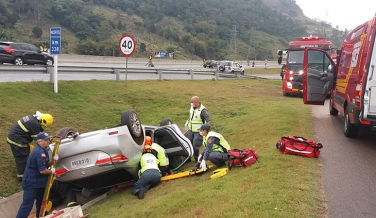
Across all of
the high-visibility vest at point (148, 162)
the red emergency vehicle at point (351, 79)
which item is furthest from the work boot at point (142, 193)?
the red emergency vehicle at point (351, 79)

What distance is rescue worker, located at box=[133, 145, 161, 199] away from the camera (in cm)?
633

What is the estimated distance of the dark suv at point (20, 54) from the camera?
1961 cm

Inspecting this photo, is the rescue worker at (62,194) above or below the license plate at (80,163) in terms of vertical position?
below

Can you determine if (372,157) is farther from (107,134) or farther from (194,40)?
(194,40)

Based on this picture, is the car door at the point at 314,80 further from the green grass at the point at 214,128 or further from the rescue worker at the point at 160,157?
the rescue worker at the point at 160,157

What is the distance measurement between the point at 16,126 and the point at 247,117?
277 inches

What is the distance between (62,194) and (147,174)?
5.56ft

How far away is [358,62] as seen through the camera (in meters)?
7.85

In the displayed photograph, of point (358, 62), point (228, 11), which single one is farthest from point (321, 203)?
point (228, 11)

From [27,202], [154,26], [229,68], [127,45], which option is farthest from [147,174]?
[154,26]

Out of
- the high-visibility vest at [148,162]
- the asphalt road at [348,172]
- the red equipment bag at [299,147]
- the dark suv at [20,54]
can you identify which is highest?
the dark suv at [20,54]

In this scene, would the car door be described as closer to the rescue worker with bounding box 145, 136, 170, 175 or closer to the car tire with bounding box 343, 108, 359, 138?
the car tire with bounding box 343, 108, 359, 138

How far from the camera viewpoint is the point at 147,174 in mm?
6484

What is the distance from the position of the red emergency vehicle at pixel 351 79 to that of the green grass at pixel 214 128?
0.95 meters
